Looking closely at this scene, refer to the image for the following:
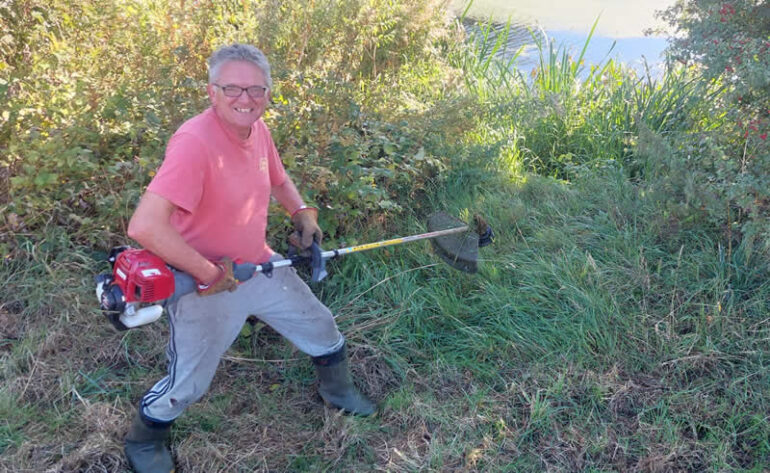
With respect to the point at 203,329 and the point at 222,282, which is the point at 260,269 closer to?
the point at 222,282

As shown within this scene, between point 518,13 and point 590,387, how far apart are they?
27.6 feet

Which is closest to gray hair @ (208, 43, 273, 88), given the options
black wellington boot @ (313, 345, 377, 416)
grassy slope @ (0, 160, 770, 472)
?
black wellington boot @ (313, 345, 377, 416)

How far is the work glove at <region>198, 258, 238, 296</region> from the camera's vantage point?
254cm

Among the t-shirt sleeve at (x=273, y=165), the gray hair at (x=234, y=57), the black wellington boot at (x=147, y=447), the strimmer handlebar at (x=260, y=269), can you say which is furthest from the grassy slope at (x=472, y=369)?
the gray hair at (x=234, y=57)

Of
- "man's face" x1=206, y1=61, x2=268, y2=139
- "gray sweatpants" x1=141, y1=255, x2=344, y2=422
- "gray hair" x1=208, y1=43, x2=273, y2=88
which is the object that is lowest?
"gray sweatpants" x1=141, y1=255, x2=344, y2=422

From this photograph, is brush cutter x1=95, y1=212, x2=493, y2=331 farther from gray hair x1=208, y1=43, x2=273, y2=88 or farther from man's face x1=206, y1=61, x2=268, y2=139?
gray hair x1=208, y1=43, x2=273, y2=88

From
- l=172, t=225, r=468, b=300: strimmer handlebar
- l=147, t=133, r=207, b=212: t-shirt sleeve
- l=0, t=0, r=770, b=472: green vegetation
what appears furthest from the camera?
l=0, t=0, r=770, b=472: green vegetation

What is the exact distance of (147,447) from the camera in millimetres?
2830

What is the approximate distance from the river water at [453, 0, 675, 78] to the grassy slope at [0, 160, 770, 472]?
3810 mm

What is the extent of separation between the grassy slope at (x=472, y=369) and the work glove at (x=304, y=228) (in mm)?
792

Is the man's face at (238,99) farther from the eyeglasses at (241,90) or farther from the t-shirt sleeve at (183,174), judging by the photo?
the t-shirt sleeve at (183,174)

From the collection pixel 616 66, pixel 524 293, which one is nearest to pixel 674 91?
pixel 616 66

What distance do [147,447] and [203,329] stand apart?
614 mm

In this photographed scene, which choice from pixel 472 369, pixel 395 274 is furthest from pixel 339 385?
pixel 395 274
